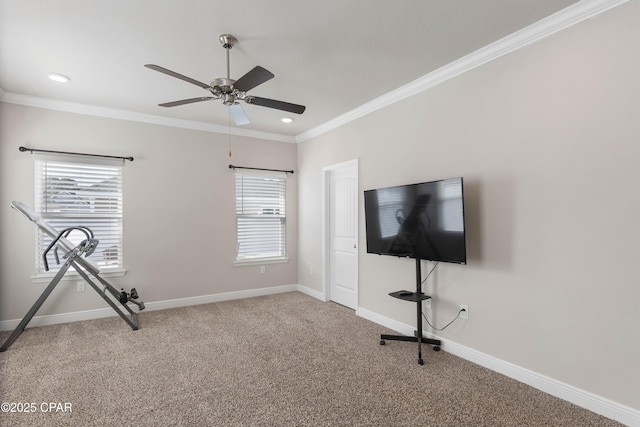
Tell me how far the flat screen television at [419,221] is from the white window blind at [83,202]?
334cm

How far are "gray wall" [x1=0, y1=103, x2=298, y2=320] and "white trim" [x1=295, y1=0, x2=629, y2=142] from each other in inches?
93.9

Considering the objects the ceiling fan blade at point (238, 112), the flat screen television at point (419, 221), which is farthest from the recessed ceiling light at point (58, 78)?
the flat screen television at point (419, 221)

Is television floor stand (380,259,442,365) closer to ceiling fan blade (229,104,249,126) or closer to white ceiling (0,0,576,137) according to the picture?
white ceiling (0,0,576,137)

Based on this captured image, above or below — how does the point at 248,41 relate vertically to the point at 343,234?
above

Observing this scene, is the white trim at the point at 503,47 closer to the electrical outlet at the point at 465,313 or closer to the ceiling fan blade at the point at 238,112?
the ceiling fan blade at the point at 238,112

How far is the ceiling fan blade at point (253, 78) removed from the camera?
6.84ft

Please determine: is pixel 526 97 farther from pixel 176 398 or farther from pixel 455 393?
pixel 176 398

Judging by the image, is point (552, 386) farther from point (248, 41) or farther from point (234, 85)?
point (248, 41)

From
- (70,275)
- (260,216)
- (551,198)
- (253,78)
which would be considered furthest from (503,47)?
(70,275)

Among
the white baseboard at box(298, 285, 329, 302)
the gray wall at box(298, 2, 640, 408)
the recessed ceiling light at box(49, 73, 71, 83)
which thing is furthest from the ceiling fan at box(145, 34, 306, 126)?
the white baseboard at box(298, 285, 329, 302)

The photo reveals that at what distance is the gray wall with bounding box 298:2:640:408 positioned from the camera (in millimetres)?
2018

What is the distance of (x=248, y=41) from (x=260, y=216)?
3145 mm

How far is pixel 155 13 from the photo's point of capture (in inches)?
87.4

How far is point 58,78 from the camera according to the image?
10.6ft
